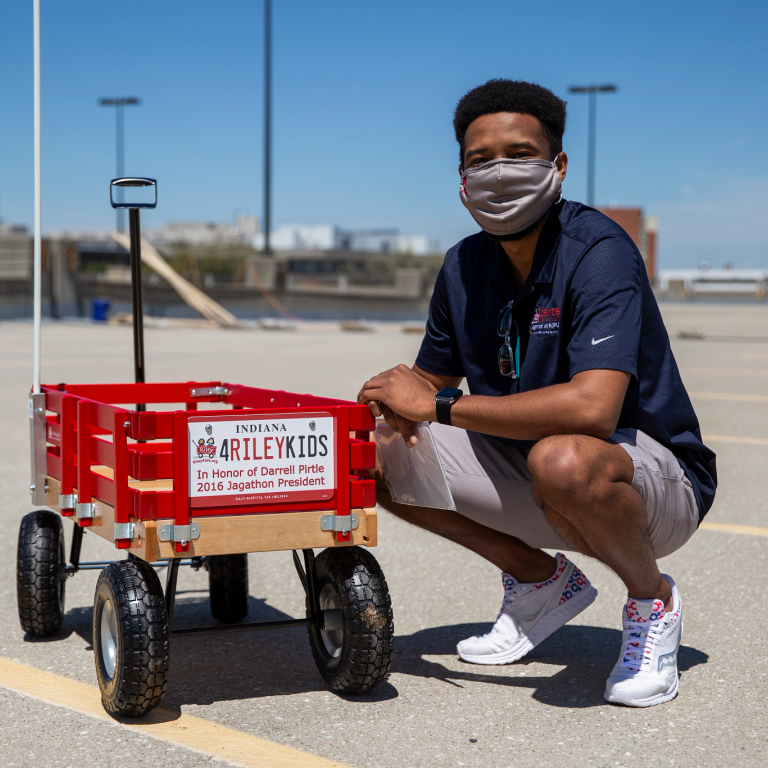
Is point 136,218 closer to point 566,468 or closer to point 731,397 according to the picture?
point 566,468

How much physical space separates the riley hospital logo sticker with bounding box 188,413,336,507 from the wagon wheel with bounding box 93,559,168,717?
0.28 meters

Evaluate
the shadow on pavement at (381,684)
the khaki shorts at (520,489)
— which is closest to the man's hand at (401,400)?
the khaki shorts at (520,489)

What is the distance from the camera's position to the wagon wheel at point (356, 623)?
2.92 m

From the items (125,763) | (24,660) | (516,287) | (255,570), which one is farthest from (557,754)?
(255,570)

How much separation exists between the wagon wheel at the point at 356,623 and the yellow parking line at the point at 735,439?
5.63m

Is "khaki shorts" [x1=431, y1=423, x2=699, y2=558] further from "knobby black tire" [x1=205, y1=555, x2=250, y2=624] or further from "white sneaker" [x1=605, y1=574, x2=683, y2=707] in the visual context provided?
"knobby black tire" [x1=205, y1=555, x2=250, y2=624]

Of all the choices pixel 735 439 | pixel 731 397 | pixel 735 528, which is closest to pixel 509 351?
pixel 735 528

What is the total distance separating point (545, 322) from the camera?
3.13 meters

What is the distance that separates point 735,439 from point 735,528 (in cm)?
304

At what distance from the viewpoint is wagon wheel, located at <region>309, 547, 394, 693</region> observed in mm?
2918

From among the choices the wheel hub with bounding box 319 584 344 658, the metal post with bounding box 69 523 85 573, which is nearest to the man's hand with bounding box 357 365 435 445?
the wheel hub with bounding box 319 584 344 658

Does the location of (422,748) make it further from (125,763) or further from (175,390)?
(175,390)

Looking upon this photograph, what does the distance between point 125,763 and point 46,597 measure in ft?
3.71

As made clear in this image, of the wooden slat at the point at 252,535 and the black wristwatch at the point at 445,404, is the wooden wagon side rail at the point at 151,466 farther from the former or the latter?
the black wristwatch at the point at 445,404
